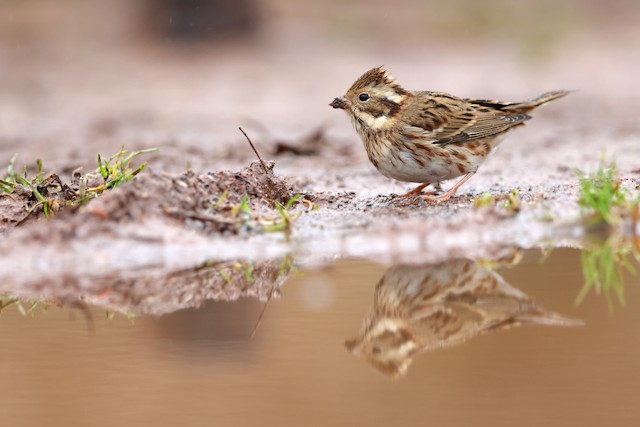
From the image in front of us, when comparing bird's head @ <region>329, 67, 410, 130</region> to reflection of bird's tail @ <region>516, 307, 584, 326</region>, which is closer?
reflection of bird's tail @ <region>516, 307, 584, 326</region>

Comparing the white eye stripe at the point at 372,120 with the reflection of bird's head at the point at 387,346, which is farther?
the white eye stripe at the point at 372,120

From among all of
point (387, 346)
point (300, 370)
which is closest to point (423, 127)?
point (387, 346)

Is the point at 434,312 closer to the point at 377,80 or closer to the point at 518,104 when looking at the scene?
the point at 377,80

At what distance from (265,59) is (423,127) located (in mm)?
13347

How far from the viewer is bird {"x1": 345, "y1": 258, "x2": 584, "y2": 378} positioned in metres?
5.19

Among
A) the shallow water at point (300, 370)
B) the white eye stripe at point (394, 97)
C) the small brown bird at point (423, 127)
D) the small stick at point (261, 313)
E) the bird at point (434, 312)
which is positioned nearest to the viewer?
the shallow water at point (300, 370)

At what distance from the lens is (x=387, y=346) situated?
523 cm

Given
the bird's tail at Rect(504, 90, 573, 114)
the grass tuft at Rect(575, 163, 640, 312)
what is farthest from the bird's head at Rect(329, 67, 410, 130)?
the grass tuft at Rect(575, 163, 640, 312)

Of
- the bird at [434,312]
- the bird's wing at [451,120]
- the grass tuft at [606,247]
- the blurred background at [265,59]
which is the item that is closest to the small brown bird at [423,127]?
the bird's wing at [451,120]

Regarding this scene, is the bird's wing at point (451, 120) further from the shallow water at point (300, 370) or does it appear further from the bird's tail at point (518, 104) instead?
the shallow water at point (300, 370)

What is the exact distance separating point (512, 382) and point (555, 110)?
12310 millimetres

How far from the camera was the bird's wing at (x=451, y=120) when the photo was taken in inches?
342

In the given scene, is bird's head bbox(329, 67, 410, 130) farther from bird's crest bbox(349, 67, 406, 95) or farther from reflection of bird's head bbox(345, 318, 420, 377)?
reflection of bird's head bbox(345, 318, 420, 377)

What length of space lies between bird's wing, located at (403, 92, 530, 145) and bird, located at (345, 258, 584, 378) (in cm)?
228
